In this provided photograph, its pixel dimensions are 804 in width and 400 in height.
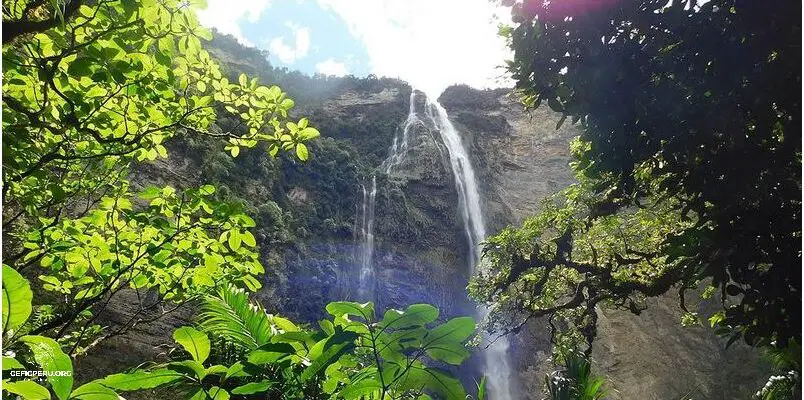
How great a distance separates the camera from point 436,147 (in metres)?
26.3

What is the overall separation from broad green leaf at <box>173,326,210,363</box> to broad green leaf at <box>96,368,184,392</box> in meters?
0.06

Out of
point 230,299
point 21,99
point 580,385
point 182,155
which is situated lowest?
point 580,385

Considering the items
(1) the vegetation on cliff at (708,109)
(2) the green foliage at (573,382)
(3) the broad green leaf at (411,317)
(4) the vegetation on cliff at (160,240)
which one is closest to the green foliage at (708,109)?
(1) the vegetation on cliff at (708,109)

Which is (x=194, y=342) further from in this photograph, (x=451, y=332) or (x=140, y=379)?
(x=451, y=332)

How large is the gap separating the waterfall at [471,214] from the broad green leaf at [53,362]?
57.2ft

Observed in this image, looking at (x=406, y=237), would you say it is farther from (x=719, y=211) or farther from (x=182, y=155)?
(x=719, y=211)

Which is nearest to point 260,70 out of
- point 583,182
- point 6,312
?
point 583,182

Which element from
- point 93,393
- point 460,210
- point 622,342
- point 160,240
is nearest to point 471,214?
point 460,210

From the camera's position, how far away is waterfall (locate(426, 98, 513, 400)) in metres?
18.4

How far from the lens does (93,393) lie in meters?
0.83

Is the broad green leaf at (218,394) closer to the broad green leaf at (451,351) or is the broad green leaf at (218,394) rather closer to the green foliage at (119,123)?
the broad green leaf at (451,351)

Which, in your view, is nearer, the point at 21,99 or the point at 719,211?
the point at 21,99

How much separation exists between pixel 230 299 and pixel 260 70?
2908 centimetres

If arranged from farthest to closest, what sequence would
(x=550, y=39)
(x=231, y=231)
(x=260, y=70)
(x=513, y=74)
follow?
(x=260, y=70)
(x=513, y=74)
(x=550, y=39)
(x=231, y=231)
